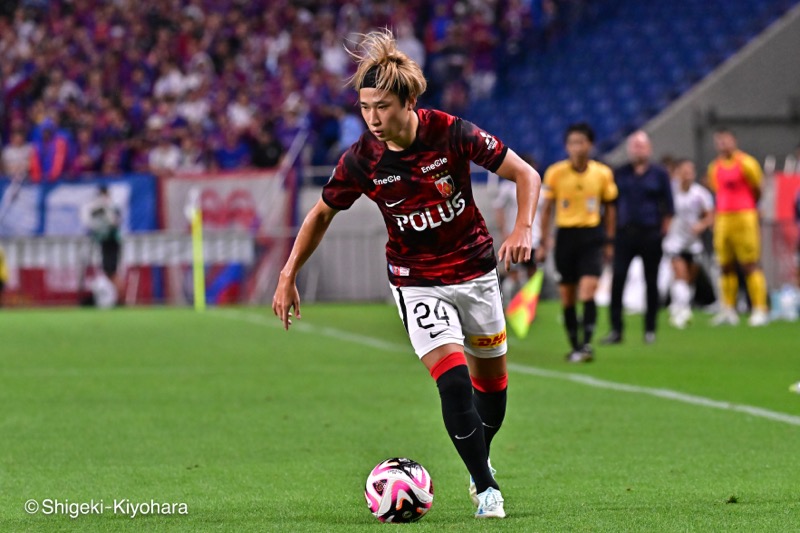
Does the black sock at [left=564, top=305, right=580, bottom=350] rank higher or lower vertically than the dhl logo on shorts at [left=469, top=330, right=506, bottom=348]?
lower

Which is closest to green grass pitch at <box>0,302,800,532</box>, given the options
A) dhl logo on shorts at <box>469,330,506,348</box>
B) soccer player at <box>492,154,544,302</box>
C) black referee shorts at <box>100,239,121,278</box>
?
dhl logo on shorts at <box>469,330,506,348</box>

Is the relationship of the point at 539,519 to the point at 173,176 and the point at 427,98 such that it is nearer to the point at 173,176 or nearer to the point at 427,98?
the point at 173,176

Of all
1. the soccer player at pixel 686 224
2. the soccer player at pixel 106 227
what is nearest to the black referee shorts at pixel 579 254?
the soccer player at pixel 686 224

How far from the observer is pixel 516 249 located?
5891mm

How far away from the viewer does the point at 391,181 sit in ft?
20.1

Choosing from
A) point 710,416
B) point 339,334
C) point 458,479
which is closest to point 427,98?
point 339,334

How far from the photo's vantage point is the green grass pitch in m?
6.13

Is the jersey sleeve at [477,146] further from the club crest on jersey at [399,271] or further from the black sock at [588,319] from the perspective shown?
the black sock at [588,319]

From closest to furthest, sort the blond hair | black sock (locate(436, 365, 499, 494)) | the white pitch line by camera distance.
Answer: the blond hair, black sock (locate(436, 365, 499, 494)), the white pitch line

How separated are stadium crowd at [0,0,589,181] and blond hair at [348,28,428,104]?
2048 centimetres

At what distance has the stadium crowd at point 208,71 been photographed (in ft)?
91.4

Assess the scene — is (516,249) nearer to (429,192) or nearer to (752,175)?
(429,192)

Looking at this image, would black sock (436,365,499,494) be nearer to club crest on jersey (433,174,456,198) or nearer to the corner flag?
club crest on jersey (433,174,456,198)

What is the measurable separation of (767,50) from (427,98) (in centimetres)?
644
